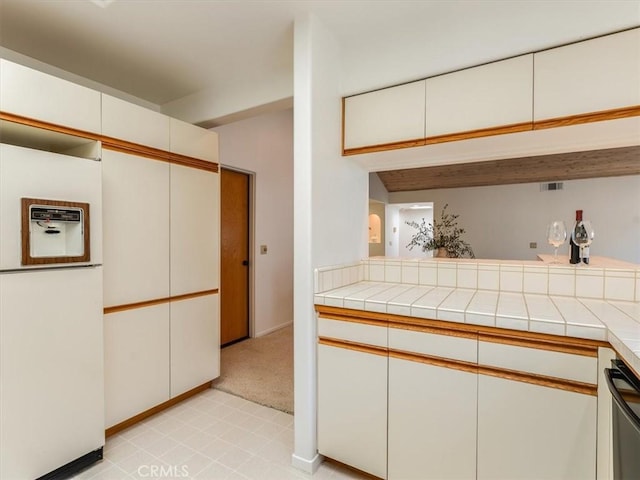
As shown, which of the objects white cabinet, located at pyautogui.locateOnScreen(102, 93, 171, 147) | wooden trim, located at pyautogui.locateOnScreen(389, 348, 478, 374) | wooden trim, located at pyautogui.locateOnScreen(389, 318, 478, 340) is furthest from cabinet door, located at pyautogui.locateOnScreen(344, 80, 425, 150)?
white cabinet, located at pyautogui.locateOnScreen(102, 93, 171, 147)

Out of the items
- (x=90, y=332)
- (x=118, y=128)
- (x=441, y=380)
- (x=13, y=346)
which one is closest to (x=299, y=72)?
(x=118, y=128)

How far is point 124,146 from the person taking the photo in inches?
77.2

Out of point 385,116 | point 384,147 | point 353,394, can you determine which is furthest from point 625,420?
point 385,116

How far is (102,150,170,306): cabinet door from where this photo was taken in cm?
191

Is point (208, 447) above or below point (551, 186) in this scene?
below

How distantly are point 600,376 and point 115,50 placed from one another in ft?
10.1

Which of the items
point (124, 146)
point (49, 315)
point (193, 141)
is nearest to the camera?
point (49, 315)

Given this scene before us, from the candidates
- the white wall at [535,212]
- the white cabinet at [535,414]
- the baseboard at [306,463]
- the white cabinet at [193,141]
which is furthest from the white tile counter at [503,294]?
the white wall at [535,212]

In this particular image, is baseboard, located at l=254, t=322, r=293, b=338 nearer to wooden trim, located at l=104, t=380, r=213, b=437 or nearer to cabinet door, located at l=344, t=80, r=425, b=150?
wooden trim, located at l=104, t=380, r=213, b=437

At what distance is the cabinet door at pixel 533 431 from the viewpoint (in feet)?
3.84

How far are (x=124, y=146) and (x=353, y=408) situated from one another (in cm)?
203

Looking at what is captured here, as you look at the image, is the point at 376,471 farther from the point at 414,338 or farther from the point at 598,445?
the point at 598,445

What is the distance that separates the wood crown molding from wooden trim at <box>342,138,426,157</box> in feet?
3.83

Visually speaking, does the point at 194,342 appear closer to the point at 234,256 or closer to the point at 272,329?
the point at 234,256
